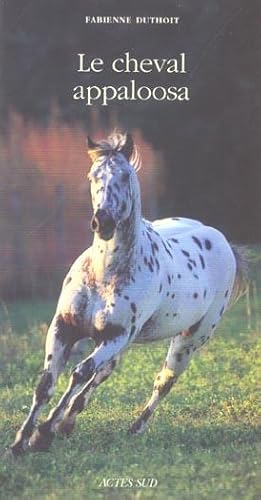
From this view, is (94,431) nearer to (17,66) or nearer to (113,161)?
(113,161)

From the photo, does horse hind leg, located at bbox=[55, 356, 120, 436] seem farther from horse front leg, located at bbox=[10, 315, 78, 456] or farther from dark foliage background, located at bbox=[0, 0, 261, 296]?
dark foliage background, located at bbox=[0, 0, 261, 296]

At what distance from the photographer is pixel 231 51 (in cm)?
357

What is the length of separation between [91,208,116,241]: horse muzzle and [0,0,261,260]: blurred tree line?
1.34 feet

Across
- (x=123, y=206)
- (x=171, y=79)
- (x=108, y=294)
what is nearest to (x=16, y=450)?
(x=108, y=294)

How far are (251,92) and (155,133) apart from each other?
398 mm

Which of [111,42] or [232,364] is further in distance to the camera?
[232,364]

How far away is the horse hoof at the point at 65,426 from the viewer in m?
A: 3.40

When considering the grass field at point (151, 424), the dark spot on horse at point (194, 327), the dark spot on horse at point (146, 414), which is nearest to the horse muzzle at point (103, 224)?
the grass field at point (151, 424)

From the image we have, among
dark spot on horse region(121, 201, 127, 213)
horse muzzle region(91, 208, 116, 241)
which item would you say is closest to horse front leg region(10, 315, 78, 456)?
horse muzzle region(91, 208, 116, 241)

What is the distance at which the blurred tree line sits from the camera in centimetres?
351

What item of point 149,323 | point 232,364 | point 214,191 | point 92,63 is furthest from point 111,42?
point 232,364

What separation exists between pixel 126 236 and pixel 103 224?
13 cm

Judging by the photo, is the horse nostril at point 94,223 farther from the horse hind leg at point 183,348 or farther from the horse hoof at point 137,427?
the horse hoof at point 137,427

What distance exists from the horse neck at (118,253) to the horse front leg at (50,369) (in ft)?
0.75
